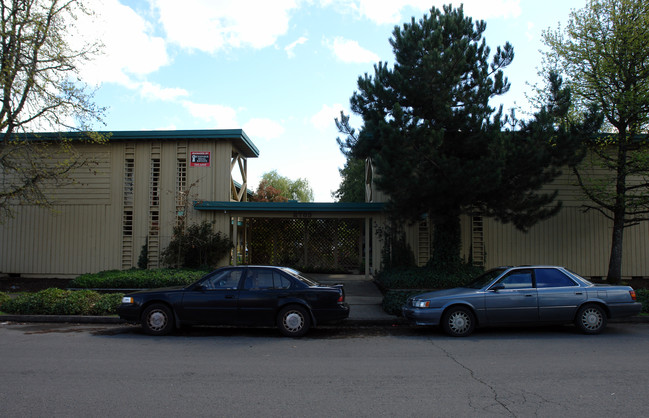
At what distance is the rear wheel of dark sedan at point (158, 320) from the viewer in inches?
344

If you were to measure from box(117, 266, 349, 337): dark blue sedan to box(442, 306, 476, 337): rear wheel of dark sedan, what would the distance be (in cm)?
200

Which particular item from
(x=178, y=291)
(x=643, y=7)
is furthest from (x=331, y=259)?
(x=643, y=7)

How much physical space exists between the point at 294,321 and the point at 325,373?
2647mm

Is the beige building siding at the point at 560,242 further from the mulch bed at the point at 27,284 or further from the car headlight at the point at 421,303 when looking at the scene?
the mulch bed at the point at 27,284

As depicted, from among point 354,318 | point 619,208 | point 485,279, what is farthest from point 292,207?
point 619,208

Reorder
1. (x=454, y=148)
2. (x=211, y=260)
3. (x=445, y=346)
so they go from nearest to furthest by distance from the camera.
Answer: (x=445, y=346)
(x=454, y=148)
(x=211, y=260)

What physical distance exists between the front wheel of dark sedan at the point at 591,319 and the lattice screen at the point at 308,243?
39.7 feet

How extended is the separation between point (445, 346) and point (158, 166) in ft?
42.9

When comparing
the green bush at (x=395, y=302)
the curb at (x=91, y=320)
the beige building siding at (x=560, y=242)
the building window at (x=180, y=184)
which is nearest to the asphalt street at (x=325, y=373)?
the curb at (x=91, y=320)

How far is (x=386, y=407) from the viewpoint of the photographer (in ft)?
15.5

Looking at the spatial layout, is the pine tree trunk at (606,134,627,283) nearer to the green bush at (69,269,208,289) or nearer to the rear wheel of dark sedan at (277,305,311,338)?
the rear wheel of dark sedan at (277,305,311,338)

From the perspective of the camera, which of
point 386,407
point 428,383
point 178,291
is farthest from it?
point 178,291

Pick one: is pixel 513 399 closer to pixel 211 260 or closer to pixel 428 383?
pixel 428 383

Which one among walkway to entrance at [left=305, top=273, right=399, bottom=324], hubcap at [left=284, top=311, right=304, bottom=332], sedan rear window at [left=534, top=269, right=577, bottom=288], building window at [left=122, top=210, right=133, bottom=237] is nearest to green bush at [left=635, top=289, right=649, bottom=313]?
sedan rear window at [left=534, top=269, right=577, bottom=288]
